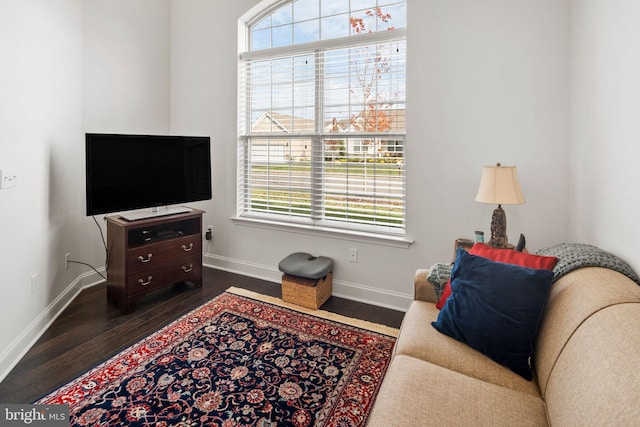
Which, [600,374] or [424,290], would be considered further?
[424,290]

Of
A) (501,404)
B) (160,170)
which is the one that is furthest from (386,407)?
(160,170)

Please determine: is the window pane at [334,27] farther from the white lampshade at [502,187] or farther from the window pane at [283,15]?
the white lampshade at [502,187]

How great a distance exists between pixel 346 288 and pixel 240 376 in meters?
1.40

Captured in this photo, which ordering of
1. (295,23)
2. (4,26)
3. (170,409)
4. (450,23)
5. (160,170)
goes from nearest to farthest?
(170,409) < (4,26) < (450,23) < (160,170) < (295,23)

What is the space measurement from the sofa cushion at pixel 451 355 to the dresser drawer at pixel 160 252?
2218 mm

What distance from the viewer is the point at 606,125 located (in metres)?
1.74

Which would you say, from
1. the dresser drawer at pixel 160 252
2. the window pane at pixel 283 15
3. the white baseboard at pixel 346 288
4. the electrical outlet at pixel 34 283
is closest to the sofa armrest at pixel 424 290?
the white baseboard at pixel 346 288

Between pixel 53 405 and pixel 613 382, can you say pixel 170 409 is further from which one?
pixel 613 382

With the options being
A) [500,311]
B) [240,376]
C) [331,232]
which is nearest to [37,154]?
[240,376]

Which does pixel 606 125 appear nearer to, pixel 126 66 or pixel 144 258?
pixel 144 258

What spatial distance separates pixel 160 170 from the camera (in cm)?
305

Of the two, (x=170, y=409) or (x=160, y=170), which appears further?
(x=160, y=170)

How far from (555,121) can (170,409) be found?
2.95 m

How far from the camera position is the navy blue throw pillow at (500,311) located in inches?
54.8
